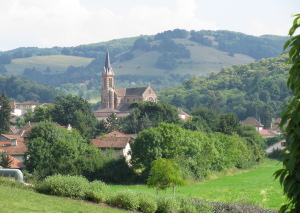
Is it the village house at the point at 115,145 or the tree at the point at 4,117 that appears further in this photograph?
the tree at the point at 4,117

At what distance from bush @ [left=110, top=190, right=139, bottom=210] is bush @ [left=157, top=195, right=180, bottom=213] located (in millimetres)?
886

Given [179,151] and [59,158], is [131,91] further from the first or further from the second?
[59,158]

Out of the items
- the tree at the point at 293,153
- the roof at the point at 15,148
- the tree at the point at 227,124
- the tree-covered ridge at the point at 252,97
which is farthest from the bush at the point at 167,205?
the tree-covered ridge at the point at 252,97

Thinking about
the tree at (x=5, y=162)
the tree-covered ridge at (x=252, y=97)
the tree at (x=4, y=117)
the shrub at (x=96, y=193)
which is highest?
the shrub at (x=96, y=193)

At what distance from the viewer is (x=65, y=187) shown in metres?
22.0

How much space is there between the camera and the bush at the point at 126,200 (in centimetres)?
2148

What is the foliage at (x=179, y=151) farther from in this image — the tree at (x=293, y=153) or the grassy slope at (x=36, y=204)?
the tree at (x=293, y=153)

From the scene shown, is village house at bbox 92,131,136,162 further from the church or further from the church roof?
the church roof

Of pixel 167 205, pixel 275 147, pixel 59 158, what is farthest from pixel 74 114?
pixel 167 205

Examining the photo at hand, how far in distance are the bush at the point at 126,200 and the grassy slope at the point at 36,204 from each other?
2.94 ft

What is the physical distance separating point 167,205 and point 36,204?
4978 millimetres

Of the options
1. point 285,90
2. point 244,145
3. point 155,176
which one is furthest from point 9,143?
point 285,90

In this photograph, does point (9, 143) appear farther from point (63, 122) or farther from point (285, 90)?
point (285, 90)

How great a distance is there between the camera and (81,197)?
21.9 m
